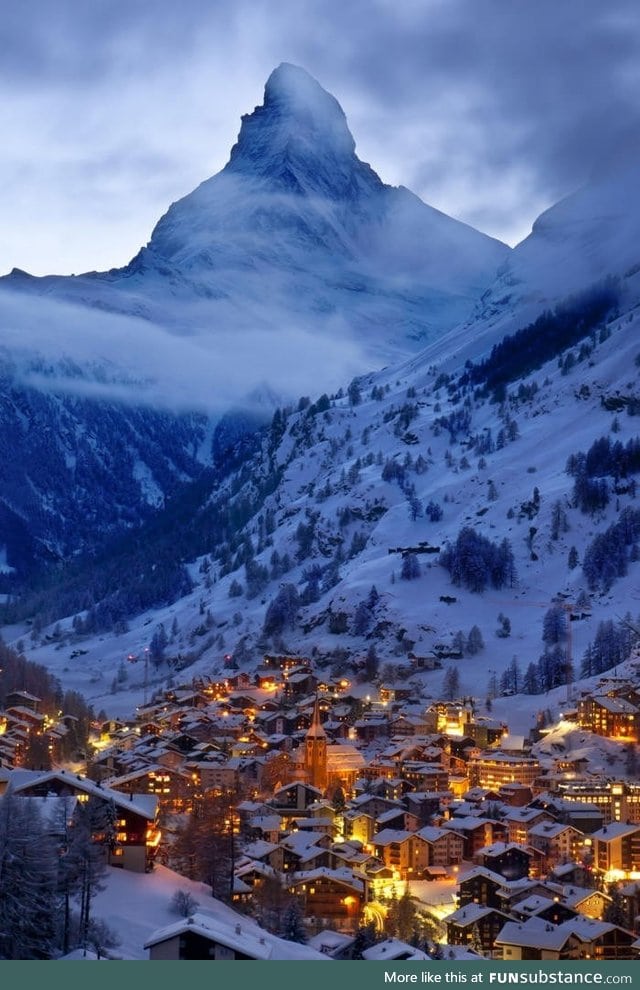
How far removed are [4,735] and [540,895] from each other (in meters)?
41.0

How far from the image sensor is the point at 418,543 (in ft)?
483

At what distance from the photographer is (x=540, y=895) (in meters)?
56.8

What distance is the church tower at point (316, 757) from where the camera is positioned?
8788 cm

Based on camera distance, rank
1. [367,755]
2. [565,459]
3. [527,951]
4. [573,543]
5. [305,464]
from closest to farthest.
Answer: [527,951] → [367,755] → [573,543] → [565,459] → [305,464]

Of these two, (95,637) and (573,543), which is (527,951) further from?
(95,637)

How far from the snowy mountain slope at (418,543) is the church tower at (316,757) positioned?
2030 cm

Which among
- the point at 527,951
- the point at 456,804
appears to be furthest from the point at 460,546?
the point at 527,951

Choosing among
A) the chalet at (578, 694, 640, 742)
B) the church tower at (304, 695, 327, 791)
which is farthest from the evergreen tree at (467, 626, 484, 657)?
the church tower at (304, 695, 327, 791)

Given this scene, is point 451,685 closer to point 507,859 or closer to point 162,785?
point 162,785

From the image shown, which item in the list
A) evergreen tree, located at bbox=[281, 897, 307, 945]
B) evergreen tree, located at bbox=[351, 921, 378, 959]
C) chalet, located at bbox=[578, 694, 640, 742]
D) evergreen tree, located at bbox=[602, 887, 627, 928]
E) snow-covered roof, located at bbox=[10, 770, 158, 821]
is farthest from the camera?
chalet, located at bbox=[578, 694, 640, 742]

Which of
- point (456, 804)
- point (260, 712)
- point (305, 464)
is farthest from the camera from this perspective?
point (305, 464)

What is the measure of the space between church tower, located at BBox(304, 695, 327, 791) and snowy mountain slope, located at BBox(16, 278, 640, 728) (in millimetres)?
20299

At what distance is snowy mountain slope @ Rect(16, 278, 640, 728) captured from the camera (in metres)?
126

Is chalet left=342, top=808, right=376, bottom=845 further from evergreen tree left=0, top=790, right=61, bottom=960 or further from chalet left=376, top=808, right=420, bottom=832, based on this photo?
→ evergreen tree left=0, top=790, right=61, bottom=960
